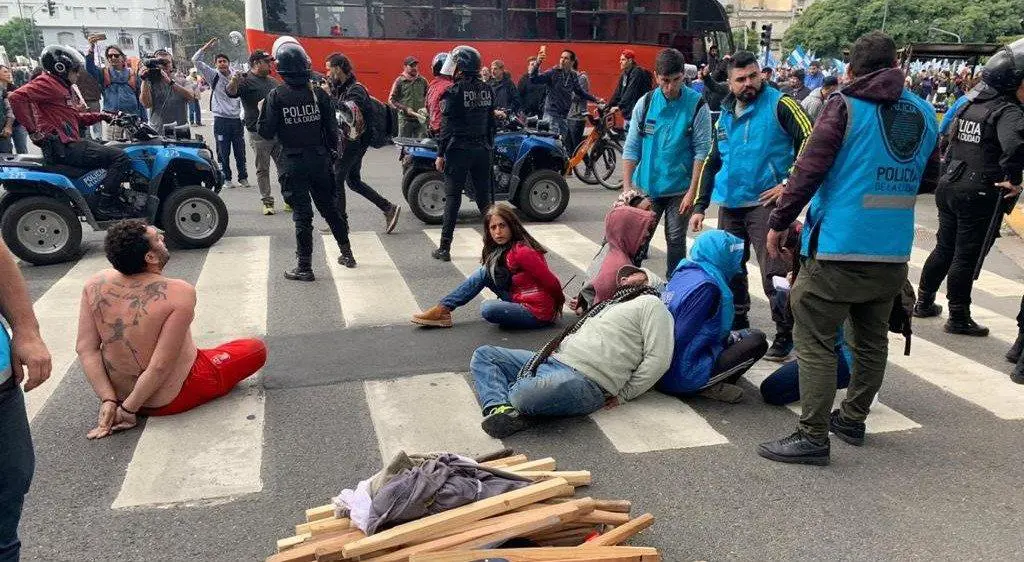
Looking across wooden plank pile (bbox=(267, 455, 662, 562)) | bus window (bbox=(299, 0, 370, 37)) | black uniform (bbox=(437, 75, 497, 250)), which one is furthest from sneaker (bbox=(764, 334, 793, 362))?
bus window (bbox=(299, 0, 370, 37))

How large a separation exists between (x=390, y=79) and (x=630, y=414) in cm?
1515

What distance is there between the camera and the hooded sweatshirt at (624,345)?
404 cm

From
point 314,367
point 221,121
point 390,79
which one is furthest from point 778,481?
point 390,79

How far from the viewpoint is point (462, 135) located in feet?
24.6

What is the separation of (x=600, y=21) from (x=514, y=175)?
1011cm

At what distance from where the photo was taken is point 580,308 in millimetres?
5883

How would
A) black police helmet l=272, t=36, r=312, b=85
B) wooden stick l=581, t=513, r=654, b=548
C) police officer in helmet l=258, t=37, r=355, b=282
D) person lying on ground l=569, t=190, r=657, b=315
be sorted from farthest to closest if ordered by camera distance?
police officer in helmet l=258, t=37, r=355, b=282 → black police helmet l=272, t=36, r=312, b=85 → person lying on ground l=569, t=190, r=657, b=315 → wooden stick l=581, t=513, r=654, b=548

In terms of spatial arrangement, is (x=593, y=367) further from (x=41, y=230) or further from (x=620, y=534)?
(x=41, y=230)

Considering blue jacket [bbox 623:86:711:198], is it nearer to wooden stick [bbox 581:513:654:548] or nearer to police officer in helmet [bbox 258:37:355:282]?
police officer in helmet [bbox 258:37:355:282]

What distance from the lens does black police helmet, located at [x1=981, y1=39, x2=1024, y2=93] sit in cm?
511

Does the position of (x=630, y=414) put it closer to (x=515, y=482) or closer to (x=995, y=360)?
(x=515, y=482)

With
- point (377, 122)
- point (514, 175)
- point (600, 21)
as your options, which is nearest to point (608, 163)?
point (514, 175)

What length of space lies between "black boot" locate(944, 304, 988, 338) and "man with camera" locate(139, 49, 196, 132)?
33.5 feet

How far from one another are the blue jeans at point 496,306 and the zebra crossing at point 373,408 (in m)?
0.34
